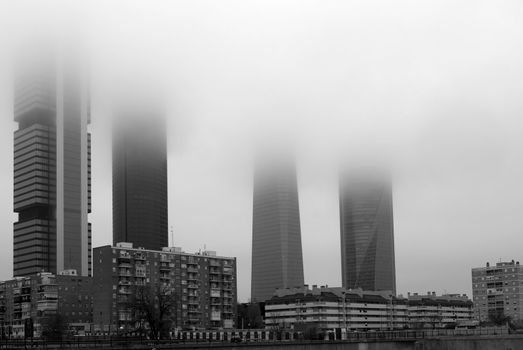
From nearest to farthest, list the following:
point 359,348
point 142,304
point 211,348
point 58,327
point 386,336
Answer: point 211,348, point 359,348, point 386,336, point 142,304, point 58,327

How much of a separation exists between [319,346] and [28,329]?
1647 inches


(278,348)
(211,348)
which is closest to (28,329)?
(211,348)

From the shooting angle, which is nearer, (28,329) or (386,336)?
(28,329)

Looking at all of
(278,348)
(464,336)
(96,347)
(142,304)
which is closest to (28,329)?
(96,347)

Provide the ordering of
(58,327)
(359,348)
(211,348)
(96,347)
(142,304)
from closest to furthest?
(96,347) → (211,348) → (359,348) → (142,304) → (58,327)

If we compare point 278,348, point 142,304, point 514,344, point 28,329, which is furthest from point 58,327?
point 514,344

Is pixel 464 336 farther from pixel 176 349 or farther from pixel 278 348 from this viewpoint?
pixel 176 349

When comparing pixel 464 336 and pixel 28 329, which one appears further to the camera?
pixel 464 336

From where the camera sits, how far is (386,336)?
152625mm

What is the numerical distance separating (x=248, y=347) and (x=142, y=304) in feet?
181

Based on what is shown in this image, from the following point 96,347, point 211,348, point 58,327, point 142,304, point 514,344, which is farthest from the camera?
point 58,327

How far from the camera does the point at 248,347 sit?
114 metres

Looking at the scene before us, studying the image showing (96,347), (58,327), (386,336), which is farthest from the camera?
(58,327)

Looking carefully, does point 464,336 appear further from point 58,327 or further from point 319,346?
point 58,327
